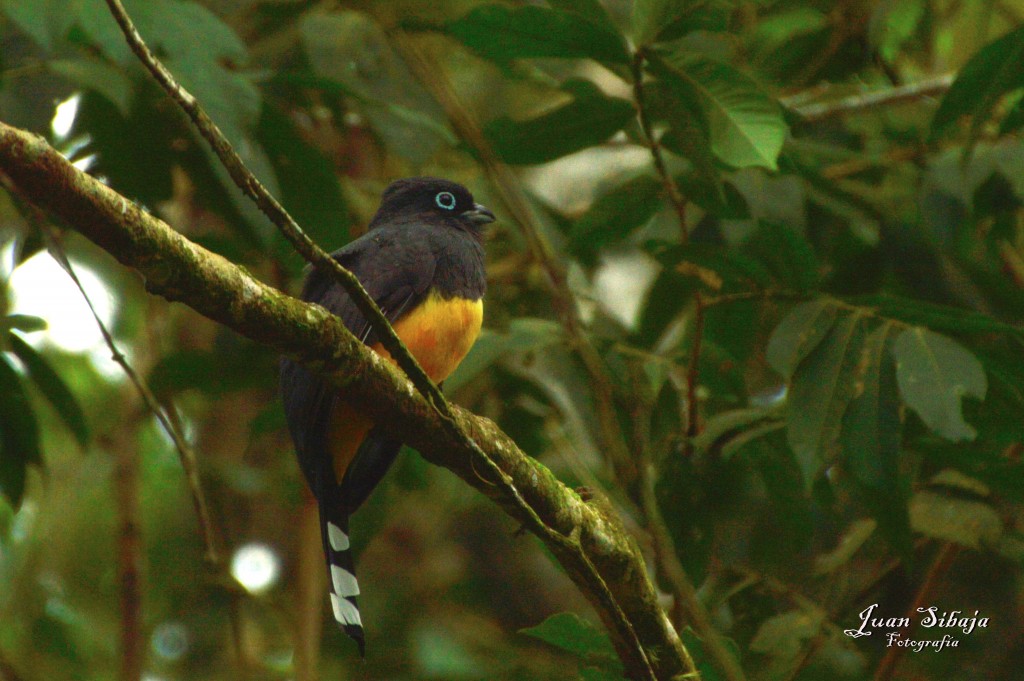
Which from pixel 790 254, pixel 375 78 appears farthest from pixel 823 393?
pixel 375 78

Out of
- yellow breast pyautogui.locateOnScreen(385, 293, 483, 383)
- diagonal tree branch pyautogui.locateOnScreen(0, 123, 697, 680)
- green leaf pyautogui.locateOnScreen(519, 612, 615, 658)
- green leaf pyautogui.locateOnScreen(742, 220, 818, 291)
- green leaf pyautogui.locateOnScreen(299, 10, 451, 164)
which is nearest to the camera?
diagonal tree branch pyautogui.locateOnScreen(0, 123, 697, 680)

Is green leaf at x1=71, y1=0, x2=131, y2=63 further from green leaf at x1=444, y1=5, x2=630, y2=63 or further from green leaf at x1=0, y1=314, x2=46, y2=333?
green leaf at x1=444, y1=5, x2=630, y2=63

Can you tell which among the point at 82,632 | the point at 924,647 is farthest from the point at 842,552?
the point at 82,632

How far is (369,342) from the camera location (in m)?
3.17

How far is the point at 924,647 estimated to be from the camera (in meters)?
3.59

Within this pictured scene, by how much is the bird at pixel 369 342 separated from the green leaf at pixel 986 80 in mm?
1435

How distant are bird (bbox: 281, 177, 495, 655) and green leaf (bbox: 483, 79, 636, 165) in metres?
0.45

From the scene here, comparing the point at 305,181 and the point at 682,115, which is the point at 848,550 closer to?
the point at 682,115

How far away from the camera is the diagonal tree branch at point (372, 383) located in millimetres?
1739

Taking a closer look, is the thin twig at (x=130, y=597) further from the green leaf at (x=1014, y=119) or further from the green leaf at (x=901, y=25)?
the green leaf at (x=901, y=25)

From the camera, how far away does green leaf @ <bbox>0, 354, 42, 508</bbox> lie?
3.27m

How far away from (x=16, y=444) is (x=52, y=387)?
0.67 ft

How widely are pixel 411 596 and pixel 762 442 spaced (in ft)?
10.2

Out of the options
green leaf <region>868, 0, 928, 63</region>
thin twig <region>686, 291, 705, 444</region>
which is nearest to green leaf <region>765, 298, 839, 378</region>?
thin twig <region>686, 291, 705, 444</region>
